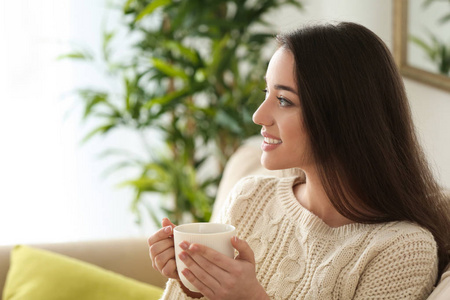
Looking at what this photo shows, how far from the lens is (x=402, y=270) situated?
104 cm

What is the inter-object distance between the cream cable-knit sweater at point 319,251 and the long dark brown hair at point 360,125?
0.05 metres

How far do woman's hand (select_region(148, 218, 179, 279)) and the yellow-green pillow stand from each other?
54 centimetres

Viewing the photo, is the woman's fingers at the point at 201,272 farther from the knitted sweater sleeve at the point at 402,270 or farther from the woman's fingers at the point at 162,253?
the knitted sweater sleeve at the point at 402,270

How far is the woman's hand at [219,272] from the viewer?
35.8 inches

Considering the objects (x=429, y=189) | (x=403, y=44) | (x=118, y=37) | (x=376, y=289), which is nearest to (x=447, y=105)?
(x=403, y=44)

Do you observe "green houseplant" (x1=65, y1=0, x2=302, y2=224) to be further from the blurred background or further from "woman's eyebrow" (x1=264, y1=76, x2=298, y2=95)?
"woman's eyebrow" (x1=264, y1=76, x2=298, y2=95)

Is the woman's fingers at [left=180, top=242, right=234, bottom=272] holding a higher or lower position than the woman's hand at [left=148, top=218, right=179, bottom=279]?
higher

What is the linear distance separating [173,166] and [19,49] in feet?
3.67

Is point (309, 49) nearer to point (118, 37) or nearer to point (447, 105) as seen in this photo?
point (447, 105)

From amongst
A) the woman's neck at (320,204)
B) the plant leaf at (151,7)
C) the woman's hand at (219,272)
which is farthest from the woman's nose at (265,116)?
the plant leaf at (151,7)

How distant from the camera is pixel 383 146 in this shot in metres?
1.07

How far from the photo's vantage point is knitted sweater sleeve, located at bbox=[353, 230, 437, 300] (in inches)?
40.8

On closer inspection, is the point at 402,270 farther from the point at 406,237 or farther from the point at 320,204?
the point at 320,204

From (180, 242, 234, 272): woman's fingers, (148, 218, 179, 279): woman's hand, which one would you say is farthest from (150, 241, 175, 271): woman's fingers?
(180, 242, 234, 272): woman's fingers
